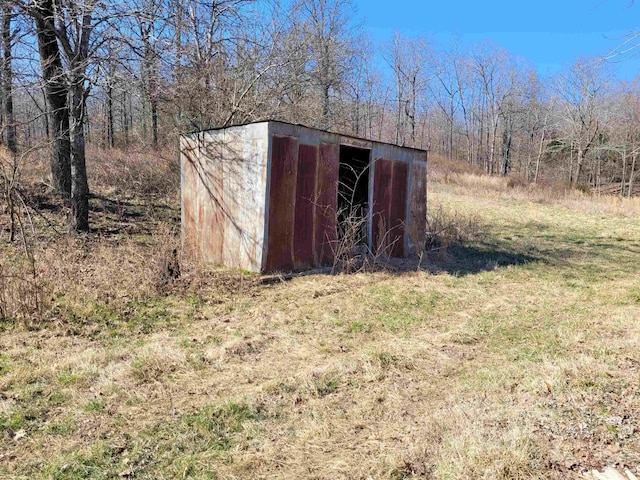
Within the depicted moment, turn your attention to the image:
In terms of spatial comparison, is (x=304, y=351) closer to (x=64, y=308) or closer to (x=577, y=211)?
(x=64, y=308)

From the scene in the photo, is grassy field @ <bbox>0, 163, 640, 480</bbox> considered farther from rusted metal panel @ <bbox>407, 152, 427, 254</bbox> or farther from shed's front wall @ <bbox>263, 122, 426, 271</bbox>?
rusted metal panel @ <bbox>407, 152, 427, 254</bbox>

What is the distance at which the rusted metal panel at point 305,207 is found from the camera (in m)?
6.89

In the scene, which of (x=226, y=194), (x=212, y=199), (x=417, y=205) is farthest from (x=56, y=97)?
(x=417, y=205)

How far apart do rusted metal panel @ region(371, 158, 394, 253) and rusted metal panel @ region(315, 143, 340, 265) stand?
0.97 meters

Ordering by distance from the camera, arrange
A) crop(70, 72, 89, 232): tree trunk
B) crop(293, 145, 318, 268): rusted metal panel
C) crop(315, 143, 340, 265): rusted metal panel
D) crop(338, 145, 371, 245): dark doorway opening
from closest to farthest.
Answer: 1. crop(293, 145, 318, 268): rusted metal panel
2. crop(315, 143, 340, 265): rusted metal panel
3. crop(70, 72, 89, 232): tree trunk
4. crop(338, 145, 371, 245): dark doorway opening

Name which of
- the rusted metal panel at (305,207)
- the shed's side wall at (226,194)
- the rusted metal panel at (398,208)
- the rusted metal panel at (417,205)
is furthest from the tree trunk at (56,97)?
the rusted metal panel at (417,205)

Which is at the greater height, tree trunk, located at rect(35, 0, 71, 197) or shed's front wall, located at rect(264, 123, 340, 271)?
tree trunk, located at rect(35, 0, 71, 197)

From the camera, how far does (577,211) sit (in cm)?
1897

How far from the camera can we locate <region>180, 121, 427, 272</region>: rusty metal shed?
653 centimetres

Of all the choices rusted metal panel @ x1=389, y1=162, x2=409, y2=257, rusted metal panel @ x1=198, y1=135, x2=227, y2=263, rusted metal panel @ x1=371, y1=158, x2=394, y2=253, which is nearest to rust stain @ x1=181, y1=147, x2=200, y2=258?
rusted metal panel @ x1=198, y1=135, x2=227, y2=263

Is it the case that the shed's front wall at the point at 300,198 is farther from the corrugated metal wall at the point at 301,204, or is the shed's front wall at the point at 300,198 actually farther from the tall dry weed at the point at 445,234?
the tall dry weed at the point at 445,234

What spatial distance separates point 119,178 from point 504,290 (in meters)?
11.2

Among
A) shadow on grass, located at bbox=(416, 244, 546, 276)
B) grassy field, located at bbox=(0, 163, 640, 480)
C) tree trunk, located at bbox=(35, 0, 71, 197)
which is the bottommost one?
grassy field, located at bbox=(0, 163, 640, 480)

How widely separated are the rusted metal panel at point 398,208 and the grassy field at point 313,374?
54.4 inches
